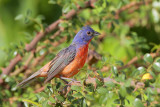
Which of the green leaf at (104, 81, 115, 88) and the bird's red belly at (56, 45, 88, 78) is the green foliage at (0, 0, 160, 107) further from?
the bird's red belly at (56, 45, 88, 78)

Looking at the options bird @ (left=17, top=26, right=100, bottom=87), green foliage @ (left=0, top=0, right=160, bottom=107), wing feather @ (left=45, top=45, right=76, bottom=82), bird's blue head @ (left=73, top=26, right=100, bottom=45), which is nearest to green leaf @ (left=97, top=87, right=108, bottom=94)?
green foliage @ (left=0, top=0, right=160, bottom=107)

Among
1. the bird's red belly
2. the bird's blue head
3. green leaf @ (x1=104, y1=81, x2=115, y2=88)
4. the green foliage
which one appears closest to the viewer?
green leaf @ (x1=104, y1=81, x2=115, y2=88)

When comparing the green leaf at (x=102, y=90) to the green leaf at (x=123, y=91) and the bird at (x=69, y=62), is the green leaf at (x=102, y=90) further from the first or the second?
the bird at (x=69, y=62)

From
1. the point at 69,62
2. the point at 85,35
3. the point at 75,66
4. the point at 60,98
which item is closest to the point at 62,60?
the point at 69,62

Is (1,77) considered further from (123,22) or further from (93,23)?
(123,22)

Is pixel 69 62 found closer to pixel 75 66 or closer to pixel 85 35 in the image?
pixel 75 66

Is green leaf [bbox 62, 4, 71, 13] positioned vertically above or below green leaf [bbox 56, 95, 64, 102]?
above
